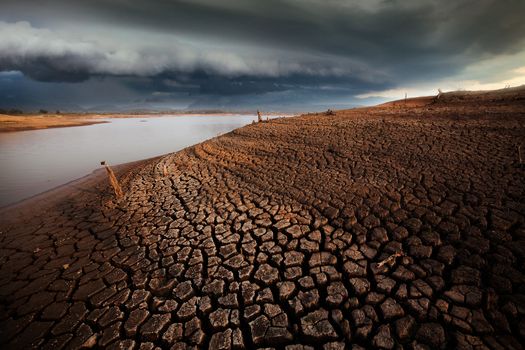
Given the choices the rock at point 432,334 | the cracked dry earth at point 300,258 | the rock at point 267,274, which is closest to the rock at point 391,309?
the cracked dry earth at point 300,258

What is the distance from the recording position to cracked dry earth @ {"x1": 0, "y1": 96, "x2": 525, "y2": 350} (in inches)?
101

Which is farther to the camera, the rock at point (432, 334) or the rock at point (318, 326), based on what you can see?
the rock at point (318, 326)

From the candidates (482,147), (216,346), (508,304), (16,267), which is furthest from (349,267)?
(16,267)

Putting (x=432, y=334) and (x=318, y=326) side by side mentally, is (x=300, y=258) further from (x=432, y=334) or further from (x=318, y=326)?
(x=432, y=334)

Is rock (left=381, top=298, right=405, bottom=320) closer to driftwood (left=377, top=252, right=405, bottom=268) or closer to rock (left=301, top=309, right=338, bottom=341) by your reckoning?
driftwood (left=377, top=252, right=405, bottom=268)

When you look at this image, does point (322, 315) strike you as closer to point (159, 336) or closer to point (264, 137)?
point (159, 336)

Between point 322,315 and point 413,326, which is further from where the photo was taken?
point 322,315

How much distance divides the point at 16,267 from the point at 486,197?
8.05 metres

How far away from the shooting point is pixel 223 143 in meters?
10.1

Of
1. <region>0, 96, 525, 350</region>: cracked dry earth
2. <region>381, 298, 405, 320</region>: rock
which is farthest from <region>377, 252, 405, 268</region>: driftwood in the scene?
<region>381, 298, 405, 320</region>: rock

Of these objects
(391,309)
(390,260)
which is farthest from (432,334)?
(390,260)

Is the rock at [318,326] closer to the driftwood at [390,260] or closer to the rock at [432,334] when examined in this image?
the rock at [432,334]

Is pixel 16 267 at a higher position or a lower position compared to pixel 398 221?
lower

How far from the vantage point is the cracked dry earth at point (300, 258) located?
256 centimetres
